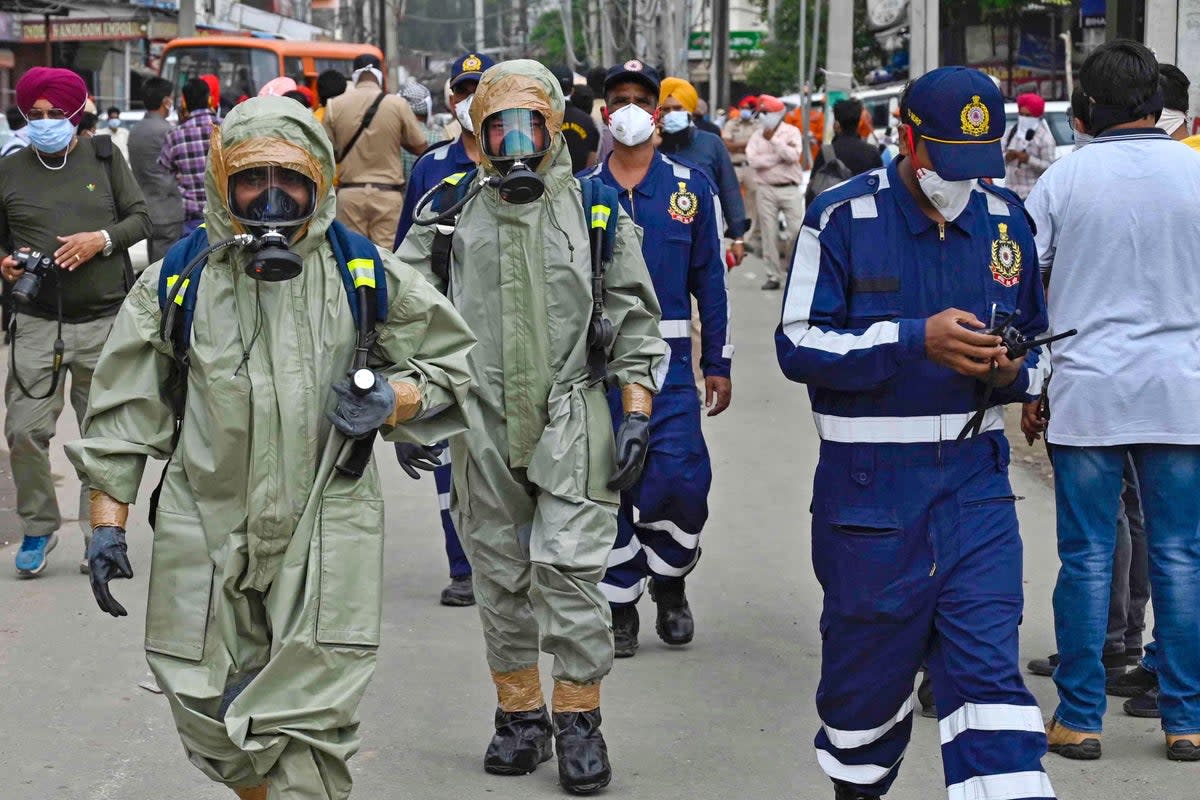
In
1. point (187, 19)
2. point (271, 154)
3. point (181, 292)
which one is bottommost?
point (181, 292)

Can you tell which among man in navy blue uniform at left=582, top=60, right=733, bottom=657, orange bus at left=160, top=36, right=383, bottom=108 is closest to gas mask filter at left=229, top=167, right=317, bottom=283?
man in navy blue uniform at left=582, top=60, right=733, bottom=657

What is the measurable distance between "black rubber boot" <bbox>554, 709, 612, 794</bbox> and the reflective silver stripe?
174 centimetres

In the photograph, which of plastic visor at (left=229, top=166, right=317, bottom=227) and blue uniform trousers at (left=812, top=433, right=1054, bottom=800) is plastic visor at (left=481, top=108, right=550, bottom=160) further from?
blue uniform trousers at (left=812, top=433, right=1054, bottom=800)

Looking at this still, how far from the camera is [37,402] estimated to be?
7574 millimetres

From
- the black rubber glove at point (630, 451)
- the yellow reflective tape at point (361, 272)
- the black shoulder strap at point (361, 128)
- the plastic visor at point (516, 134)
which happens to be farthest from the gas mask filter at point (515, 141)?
the black shoulder strap at point (361, 128)

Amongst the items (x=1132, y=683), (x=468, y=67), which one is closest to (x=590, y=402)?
(x=1132, y=683)

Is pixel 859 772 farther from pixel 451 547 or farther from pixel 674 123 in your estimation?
pixel 674 123

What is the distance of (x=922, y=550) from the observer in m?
4.16

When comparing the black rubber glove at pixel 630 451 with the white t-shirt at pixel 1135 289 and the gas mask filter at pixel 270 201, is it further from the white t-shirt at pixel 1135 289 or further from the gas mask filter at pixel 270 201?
the gas mask filter at pixel 270 201

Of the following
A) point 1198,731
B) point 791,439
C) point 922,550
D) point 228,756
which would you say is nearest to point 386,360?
point 228,756

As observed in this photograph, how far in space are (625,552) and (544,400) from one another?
1.48 meters

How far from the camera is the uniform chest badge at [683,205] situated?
650 centimetres

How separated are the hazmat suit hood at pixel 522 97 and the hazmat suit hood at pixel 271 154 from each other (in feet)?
3.58

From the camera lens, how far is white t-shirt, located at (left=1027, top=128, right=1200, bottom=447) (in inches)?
203
